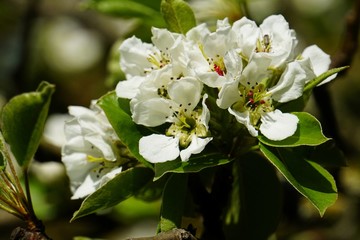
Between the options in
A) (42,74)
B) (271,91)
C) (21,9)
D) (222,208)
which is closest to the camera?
(271,91)

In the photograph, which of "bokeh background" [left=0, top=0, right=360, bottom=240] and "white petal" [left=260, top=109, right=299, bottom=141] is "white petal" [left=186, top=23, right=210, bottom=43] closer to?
"white petal" [left=260, top=109, right=299, bottom=141]

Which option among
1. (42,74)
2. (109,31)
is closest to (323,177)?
(109,31)

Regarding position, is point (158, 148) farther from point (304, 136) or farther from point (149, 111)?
point (304, 136)

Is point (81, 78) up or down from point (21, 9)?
down

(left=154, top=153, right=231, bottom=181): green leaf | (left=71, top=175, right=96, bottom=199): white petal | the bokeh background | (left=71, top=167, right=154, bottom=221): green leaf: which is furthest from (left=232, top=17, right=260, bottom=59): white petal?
the bokeh background

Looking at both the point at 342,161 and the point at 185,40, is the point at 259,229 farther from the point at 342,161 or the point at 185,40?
the point at 185,40

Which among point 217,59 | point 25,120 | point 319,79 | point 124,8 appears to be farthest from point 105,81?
point 319,79
